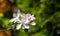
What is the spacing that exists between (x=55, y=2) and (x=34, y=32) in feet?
1.48

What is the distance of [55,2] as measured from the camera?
2.49 meters

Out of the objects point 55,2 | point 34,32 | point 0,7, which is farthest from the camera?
point 0,7

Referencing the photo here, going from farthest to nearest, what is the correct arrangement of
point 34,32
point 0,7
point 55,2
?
point 0,7 → point 34,32 → point 55,2

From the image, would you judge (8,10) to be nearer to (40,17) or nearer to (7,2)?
(7,2)

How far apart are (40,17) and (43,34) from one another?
0.20 m

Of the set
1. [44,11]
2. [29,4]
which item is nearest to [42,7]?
[44,11]

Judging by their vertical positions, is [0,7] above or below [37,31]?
above

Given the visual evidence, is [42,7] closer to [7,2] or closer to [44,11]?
[44,11]

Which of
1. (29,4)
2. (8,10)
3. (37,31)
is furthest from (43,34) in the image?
(8,10)

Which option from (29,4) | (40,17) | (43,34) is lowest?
(43,34)

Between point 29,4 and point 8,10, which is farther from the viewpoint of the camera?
point 8,10

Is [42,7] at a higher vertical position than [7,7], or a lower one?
lower

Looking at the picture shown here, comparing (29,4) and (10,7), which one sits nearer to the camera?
(29,4)

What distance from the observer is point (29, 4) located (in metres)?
2.76
